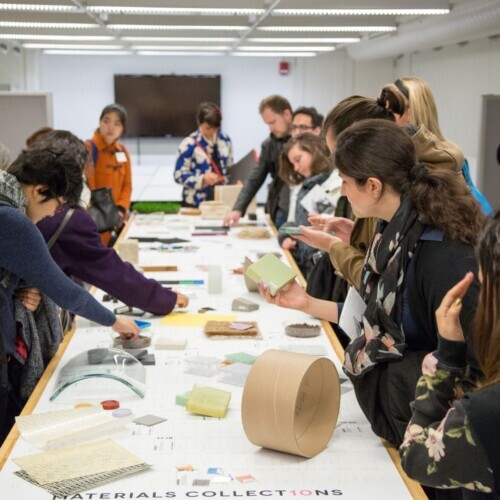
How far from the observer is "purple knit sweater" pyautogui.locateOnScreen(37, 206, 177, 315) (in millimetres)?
3060

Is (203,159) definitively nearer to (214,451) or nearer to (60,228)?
(60,228)

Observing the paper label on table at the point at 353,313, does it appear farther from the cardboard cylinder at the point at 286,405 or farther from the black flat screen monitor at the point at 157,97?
the black flat screen monitor at the point at 157,97

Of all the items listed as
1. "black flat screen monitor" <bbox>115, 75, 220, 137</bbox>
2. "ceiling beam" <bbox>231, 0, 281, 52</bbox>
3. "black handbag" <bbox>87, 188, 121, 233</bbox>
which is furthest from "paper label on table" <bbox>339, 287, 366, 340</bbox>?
"black flat screen monitor" <bbox>115, 75, 220, 137</bbox>

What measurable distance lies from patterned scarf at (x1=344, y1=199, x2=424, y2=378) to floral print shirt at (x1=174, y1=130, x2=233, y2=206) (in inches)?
209

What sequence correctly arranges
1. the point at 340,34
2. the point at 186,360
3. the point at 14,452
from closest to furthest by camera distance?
the point at 14,452
the point at 186,360
the point at 340,34

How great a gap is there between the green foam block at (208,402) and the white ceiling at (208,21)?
3.92m

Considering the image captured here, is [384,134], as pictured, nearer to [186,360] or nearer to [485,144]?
[186,360]

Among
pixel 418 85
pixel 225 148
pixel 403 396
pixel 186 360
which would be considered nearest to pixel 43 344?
pixel 186 360

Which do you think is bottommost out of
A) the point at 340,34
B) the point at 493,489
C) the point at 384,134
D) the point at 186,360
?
the point at 186,360

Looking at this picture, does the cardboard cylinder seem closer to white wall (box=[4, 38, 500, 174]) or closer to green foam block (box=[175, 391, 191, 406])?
green foam block (box=[175, 391, 191, 406])

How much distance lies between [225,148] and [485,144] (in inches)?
109

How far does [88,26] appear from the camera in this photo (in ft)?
24.6

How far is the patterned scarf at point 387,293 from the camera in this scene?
2020 mm

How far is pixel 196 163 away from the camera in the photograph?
7398mm
